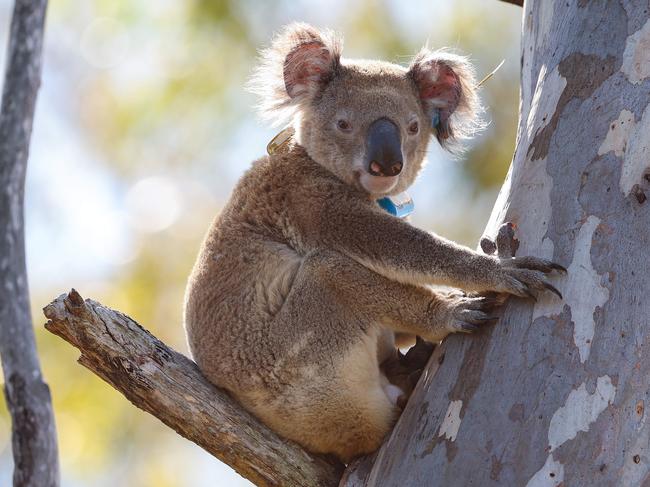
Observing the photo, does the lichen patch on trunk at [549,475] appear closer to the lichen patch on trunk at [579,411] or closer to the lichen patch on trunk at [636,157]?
the lichen patch on trunk at [579,411]

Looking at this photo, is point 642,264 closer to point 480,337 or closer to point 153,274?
point 480,337

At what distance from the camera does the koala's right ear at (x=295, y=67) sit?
4.84 m

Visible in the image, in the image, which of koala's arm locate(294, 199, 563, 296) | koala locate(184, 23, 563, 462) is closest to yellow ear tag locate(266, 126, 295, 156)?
koala locate(184, 23, 563, 462)

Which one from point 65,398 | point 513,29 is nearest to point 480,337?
point 65,398

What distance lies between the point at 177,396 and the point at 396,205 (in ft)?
5.33

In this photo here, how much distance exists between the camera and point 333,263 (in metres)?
4.11

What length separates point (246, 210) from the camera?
4.55 m

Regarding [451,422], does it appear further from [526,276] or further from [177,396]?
[177,396]

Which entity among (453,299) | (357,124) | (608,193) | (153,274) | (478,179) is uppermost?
(478,179)

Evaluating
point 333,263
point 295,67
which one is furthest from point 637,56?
point 295,67

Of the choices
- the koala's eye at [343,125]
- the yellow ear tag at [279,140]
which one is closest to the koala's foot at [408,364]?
the koala's eye at [343,125]

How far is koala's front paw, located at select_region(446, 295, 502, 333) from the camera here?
361 centimetres

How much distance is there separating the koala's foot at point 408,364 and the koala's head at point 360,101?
0.81 metres

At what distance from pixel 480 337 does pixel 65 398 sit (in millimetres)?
9820
